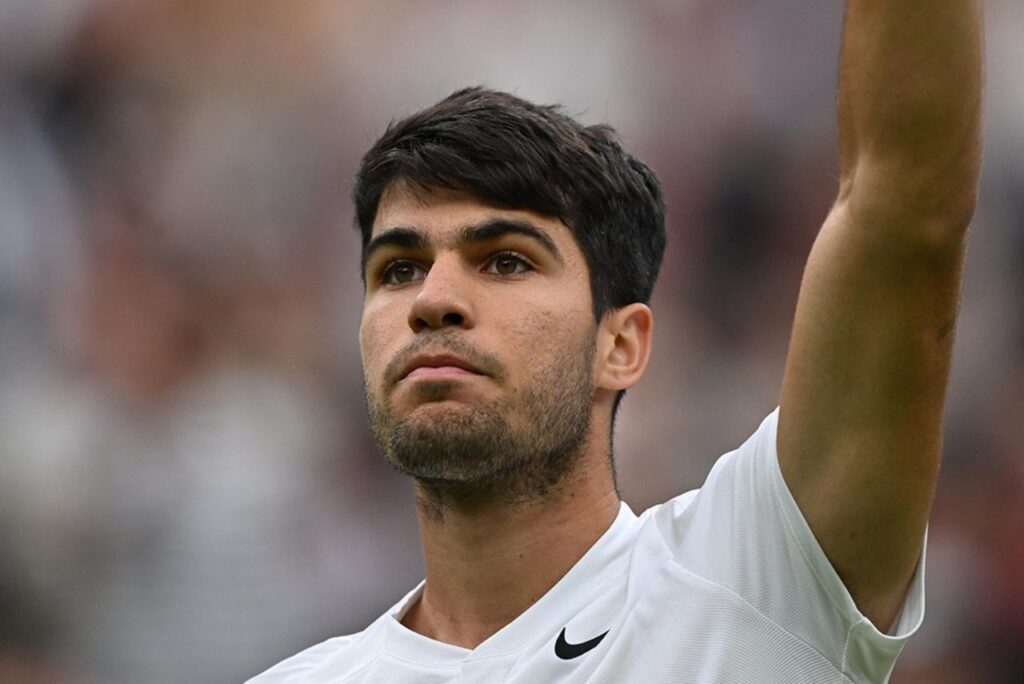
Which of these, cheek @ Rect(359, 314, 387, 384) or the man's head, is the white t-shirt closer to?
the man's head

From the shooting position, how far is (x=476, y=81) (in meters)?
6.07

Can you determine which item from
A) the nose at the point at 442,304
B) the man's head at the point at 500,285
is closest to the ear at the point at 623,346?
the man's head at the point at 500,285

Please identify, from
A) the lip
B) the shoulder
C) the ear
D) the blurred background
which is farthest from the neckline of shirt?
the blurred background

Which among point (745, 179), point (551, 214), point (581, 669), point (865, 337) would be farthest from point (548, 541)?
point (745, 179)

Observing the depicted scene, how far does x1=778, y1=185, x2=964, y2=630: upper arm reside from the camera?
197cm

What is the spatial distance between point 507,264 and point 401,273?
0.23 metres

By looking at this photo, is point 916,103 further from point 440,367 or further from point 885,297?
Answer: point 440,367

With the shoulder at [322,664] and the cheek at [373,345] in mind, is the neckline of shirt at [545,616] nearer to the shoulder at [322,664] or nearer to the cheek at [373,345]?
the shoulder at [322,664]

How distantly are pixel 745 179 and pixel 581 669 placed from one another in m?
3.93

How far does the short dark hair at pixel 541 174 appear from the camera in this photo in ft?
9.02

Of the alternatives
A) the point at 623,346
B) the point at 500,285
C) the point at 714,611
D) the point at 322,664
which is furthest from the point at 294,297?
the point at 714,611

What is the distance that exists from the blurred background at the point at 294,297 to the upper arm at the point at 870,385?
3366 millimetres

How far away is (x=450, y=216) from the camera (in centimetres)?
273

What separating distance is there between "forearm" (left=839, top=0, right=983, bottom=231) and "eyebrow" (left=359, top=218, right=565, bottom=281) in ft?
2.72
